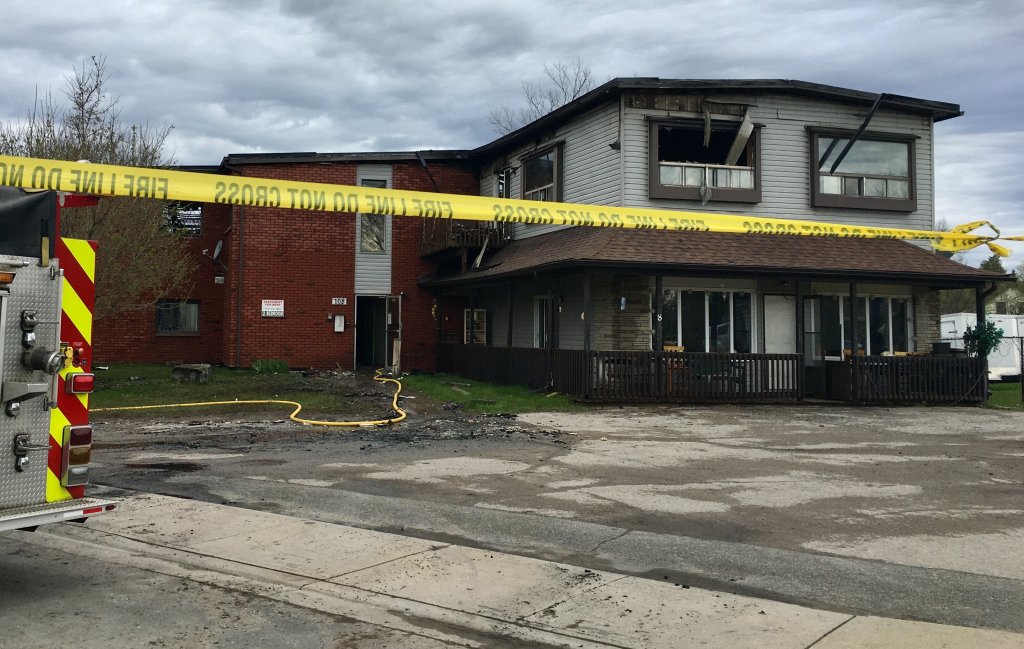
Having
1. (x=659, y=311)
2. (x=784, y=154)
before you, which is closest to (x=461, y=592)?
(x=659, y=311)

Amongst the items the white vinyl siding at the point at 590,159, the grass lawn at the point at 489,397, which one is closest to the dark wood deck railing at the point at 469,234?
the white vinyl siding at the point at 590,159

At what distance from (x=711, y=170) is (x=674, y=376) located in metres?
5.32

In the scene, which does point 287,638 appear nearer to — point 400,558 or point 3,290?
point 400,558

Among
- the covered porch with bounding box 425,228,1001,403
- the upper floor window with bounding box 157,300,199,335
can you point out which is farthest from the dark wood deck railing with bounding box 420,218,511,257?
the upper floor window with bounding box 157,300,199,335

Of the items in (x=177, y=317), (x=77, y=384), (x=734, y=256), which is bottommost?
(x=77, y=384)

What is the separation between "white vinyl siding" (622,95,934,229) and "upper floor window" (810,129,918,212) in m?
0.19

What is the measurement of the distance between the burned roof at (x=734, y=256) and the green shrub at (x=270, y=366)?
273 inches

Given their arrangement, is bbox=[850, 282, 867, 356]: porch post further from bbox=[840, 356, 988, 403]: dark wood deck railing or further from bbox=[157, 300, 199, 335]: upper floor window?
bbox=[157, 300, 199, 335]: upper floor window

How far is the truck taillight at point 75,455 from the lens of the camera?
5230 mm

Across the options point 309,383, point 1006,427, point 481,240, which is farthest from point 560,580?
point 481,240

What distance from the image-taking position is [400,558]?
5957mm

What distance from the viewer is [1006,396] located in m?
20.9

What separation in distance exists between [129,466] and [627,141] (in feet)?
42.0

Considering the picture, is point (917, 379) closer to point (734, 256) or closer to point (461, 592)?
point (734, 256)
